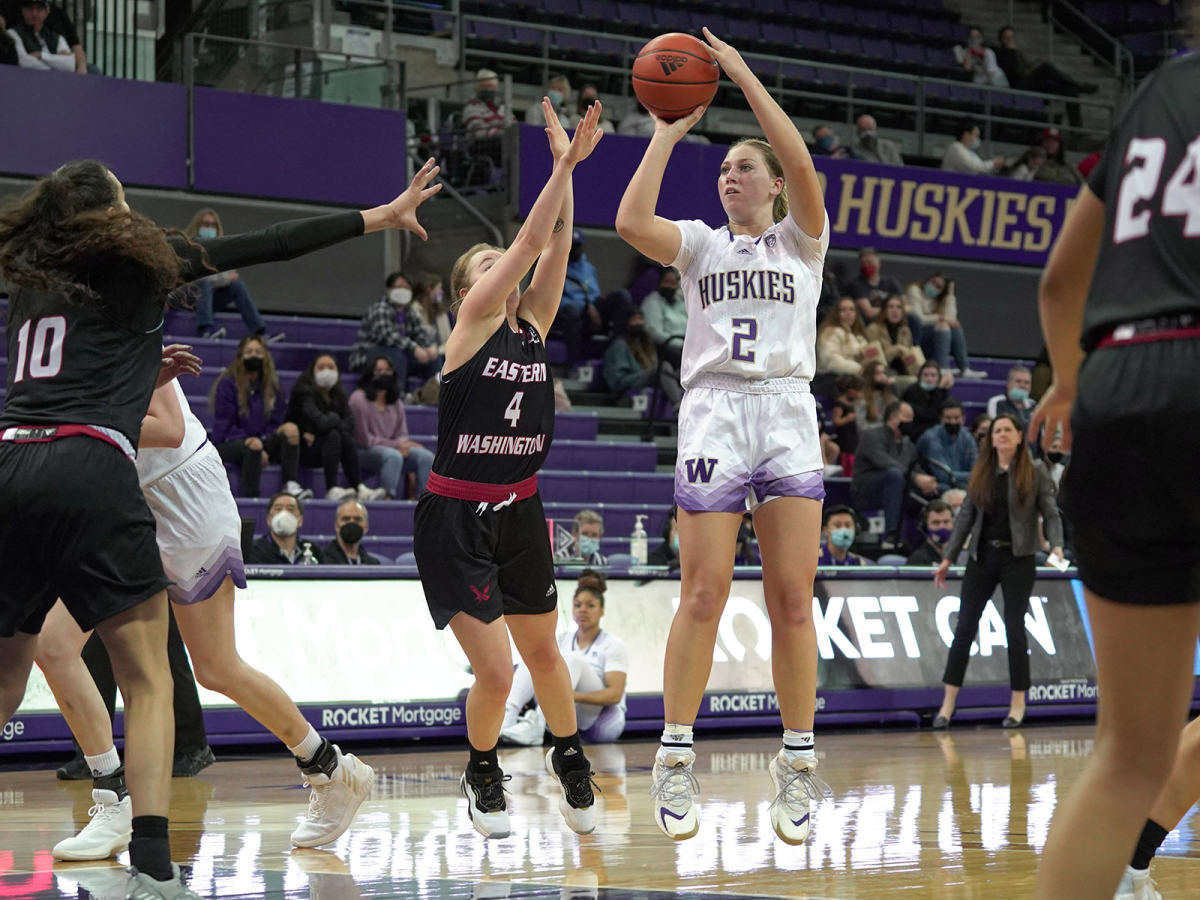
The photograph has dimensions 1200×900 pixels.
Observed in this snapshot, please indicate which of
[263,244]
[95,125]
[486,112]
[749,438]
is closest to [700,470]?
[749,438]

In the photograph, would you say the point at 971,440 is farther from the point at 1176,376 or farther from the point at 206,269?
the point at 1176,376

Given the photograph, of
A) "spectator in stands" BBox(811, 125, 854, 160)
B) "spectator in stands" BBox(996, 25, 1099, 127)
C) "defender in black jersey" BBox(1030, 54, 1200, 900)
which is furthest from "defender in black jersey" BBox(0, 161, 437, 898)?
"spectator in stands" BBox(996, 25, 1099, 127)

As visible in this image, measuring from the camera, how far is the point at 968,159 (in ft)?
72.1

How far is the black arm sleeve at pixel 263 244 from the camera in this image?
481cm

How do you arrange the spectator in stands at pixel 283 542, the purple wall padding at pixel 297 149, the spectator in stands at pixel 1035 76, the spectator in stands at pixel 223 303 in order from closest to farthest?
the spectator in stands at pixel 283 542 < the spectator in stands at pixel 223 303 < the purple wall padding at pixel 297 149 < the spectator in stands at pixel 1035 76

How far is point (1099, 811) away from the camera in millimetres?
2971

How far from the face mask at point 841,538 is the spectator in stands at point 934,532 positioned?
82cm

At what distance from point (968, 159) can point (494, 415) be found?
17100 millimetres

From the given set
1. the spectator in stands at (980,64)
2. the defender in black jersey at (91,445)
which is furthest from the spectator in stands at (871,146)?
the defender in black jersey at (91,445)

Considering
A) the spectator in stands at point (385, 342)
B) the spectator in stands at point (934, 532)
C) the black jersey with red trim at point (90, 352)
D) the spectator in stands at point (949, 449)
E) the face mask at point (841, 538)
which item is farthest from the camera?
the spectator in stands at point (949, 449)

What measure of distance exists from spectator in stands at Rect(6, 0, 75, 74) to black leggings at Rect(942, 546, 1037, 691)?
32.2 feet

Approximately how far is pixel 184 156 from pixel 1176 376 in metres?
15.0

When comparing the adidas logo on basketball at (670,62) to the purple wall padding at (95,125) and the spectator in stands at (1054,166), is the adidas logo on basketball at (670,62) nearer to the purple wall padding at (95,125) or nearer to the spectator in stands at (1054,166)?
the purple wall padding at (95,125)

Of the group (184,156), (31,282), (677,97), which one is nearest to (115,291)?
(31,282)
